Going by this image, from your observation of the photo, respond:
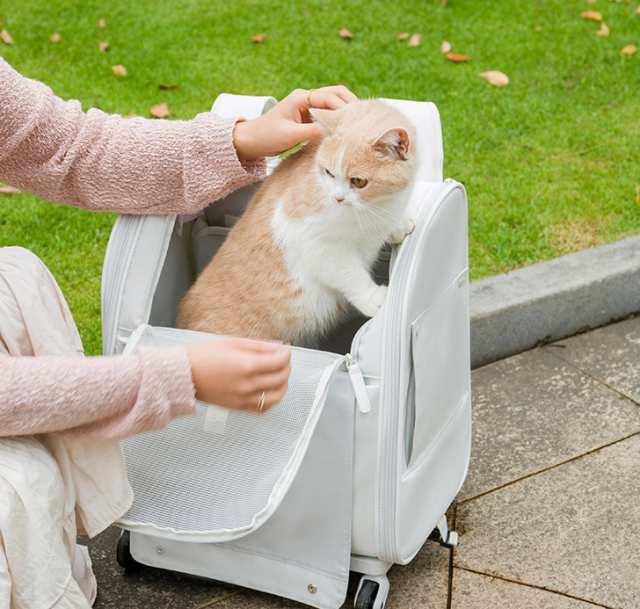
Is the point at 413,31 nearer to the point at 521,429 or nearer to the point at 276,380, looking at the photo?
the point at 521,429

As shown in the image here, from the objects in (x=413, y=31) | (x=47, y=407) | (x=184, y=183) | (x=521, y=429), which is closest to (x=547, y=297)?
(x=521, y=429)

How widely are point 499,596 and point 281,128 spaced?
3.06ft

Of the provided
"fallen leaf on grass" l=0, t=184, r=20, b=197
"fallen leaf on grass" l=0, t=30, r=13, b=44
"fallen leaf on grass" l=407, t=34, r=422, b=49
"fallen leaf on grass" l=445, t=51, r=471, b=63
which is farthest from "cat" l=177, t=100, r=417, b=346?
"fallen leaf on grass" l=0, t=30, r=13, b=44

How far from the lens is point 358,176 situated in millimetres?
1589

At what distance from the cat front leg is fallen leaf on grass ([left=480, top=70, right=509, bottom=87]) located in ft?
6.78

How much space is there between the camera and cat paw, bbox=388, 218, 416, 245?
1550 mm

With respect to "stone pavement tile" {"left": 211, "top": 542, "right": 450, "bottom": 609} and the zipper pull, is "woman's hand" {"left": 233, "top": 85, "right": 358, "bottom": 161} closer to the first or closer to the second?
the zipper pull

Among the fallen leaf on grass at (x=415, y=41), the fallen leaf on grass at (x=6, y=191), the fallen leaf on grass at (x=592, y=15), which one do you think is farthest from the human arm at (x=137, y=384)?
the fallen leaf on grass at (x=592, y=15)

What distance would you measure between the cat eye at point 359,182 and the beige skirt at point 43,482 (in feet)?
1.69

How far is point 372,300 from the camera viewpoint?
1612 millimetres

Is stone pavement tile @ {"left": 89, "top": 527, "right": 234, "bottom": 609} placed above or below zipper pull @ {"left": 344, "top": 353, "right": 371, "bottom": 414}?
below

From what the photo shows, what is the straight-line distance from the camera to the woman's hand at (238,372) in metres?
1.24

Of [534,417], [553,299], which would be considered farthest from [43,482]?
[553,299]

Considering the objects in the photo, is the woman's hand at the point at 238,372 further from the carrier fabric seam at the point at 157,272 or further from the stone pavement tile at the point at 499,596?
the stone pavement tile at the point at 499,596
